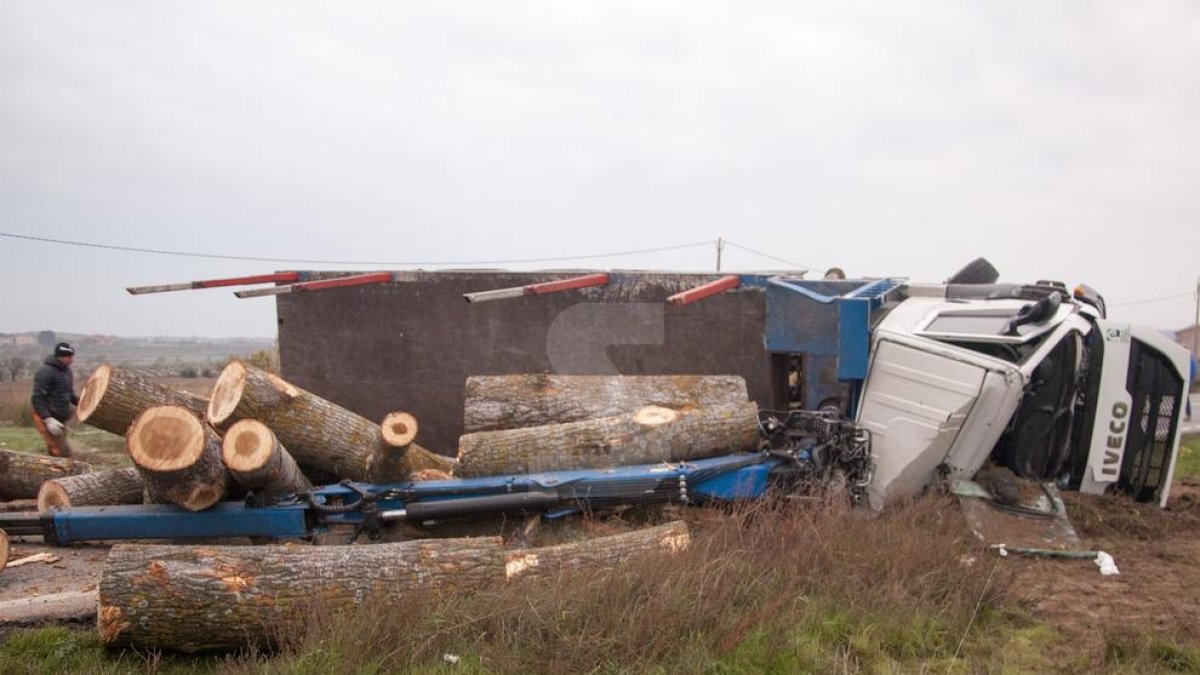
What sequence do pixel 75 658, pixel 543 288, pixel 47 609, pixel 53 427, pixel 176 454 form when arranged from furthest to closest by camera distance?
pixel 53 427, pixel 543 288, pixel 176 454, pixel 47 609, pixel 75 658

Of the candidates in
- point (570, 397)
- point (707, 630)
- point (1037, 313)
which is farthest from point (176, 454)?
point (1037, 313)

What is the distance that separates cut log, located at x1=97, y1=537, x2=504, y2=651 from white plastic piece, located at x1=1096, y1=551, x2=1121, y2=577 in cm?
392

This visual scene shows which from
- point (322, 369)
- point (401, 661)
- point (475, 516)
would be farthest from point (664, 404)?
point (322, 369)

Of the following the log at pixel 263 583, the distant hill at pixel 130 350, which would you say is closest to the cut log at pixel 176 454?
the log at pixel 263 583

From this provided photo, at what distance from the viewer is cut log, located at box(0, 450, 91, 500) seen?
7.53 meters

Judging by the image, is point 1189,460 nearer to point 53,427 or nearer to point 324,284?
point 324,284

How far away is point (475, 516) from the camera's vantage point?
6.22 m

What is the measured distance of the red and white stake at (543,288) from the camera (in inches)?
319

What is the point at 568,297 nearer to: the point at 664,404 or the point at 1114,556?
the point at 664,404

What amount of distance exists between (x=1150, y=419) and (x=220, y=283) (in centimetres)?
887

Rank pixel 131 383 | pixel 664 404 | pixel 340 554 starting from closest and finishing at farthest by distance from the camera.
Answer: pixel 340 554 → pixel 131 383 → pixel 664 404

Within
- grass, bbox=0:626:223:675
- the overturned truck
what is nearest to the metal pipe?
the overturned truck

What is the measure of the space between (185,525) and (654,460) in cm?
325

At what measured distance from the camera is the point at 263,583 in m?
4.72
